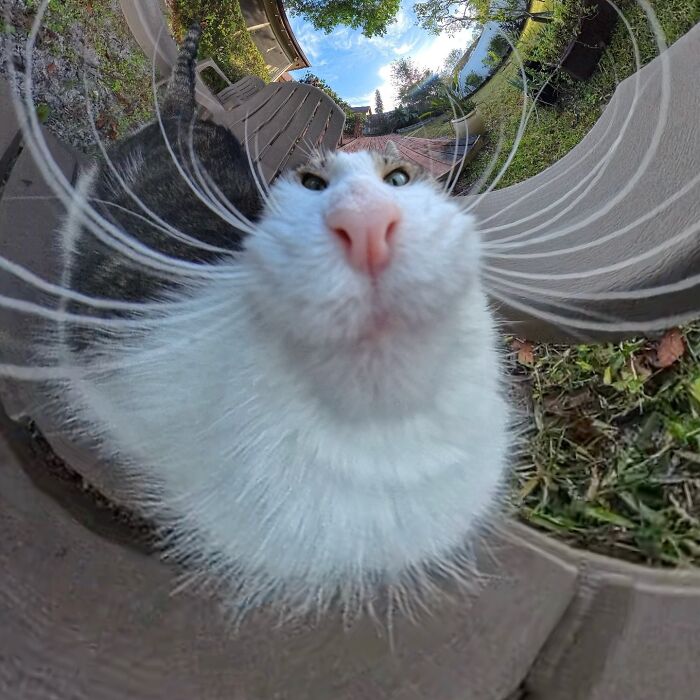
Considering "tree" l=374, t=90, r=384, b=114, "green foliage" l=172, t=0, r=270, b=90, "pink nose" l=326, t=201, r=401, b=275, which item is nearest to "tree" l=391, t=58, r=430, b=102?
"tree" l=374, t=90, r=384, b=114

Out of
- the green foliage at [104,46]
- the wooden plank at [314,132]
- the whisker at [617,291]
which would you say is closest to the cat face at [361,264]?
the whisker at [617,291]

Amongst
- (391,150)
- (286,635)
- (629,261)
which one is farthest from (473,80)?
(286,635)

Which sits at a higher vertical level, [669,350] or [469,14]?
[469,14]

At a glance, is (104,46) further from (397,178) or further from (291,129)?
(397,178)

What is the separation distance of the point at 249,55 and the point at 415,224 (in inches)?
14.8

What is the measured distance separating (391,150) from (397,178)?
11 cm

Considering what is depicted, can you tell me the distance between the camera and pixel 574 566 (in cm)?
41

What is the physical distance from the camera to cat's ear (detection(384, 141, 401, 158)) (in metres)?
0.48

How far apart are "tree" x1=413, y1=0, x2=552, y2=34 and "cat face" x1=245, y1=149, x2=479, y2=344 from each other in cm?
30

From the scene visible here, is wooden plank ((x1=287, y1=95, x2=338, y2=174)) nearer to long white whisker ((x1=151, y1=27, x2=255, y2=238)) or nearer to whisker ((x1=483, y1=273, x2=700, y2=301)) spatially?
long white whisker ((x1=151, y1=27, x2=255, y2=238))

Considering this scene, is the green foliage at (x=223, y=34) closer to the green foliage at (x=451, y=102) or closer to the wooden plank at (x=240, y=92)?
the wooden plank at (x=240, y=92)

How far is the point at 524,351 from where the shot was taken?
1.81 ft

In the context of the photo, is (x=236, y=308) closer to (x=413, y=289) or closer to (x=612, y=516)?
(x=413, y=289)

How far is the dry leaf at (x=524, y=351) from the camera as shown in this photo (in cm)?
55
